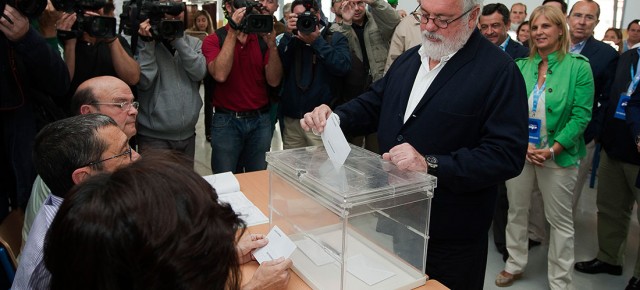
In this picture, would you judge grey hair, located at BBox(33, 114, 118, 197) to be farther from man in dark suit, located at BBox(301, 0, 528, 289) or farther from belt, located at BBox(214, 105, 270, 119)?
belt, located at BBox(214, 105, 270, 119)

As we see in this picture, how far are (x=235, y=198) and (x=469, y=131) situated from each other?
1.00m

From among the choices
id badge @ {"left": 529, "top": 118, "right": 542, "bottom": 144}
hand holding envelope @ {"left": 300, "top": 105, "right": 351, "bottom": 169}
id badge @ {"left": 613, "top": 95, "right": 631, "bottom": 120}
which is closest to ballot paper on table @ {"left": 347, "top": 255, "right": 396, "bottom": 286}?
hand holding envelope @ {"left": 300, "top": 105, "right": 351, "bottom": 169}

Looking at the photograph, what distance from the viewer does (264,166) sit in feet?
10.7

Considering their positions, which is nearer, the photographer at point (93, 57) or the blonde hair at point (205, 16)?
the photographer at point (93, 57)

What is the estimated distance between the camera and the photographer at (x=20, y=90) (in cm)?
210

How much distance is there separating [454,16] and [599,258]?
7.27 feet

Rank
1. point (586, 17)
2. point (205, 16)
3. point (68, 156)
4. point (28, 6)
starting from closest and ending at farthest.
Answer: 1. point (68, 156)
2. point (28, 6)
3. point (586, 17)
4. point (205, 16)

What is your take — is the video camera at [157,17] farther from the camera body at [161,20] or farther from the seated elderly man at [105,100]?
the seated elderly man at [105,100]

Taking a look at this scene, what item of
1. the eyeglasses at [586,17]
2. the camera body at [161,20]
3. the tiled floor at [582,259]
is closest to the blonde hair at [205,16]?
the camera body at [161,20]

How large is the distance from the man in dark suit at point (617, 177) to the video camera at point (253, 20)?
6.65ft

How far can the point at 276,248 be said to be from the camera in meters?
1.52

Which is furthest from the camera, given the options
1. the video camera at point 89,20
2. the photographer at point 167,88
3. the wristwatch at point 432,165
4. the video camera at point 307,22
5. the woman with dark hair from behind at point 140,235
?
the video camera at point 307,22

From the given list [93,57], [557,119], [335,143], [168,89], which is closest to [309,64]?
[168,89]

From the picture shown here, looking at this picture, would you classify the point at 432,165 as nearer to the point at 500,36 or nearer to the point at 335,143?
the point at 335,143
